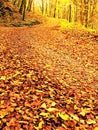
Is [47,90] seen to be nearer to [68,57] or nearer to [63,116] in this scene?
[63,116]

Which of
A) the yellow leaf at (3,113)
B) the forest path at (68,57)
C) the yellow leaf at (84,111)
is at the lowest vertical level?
the yellow leaf at (84,111)

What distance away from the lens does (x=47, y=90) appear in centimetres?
618

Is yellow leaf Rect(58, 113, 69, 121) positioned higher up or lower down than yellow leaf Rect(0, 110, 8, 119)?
lower down

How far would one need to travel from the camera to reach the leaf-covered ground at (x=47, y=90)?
4.60m

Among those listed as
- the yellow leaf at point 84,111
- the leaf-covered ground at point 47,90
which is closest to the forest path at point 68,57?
the leaf-covered ground at point 47,90

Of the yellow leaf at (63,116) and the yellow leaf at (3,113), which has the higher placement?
the yellow leaf at (3,113)

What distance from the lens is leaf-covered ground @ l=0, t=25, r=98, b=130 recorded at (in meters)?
4.60

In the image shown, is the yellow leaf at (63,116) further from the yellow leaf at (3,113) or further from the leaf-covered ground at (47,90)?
the yellow leaf at (3,113)

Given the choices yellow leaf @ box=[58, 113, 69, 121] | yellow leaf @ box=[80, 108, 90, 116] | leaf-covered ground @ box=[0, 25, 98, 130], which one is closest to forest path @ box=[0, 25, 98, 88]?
leaf-covered ground @ box=[0, 25, 98, 130]

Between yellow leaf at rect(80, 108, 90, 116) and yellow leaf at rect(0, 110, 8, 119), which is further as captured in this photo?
yellow leaf at rect(80, 108, 90, 116)

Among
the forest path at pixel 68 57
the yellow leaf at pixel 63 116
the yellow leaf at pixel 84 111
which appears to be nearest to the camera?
the yellow leaf at pixel 63 116

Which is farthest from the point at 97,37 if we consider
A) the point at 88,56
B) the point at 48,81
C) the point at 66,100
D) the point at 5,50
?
the point at 66,100

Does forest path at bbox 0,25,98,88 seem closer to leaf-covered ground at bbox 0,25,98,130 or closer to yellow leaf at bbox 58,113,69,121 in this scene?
leaf-covered ground at bbox 0,25,98,130

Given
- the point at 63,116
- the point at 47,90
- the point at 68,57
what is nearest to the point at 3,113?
the point at 63,116
